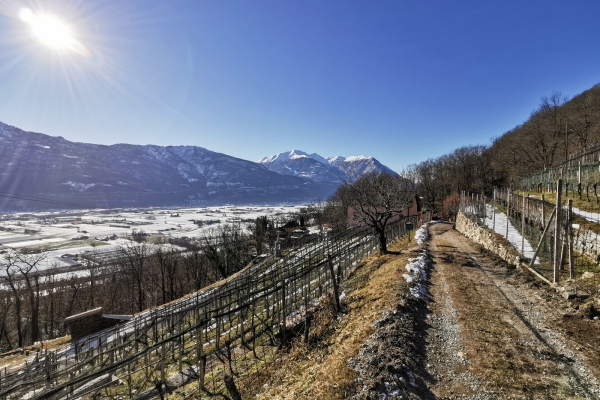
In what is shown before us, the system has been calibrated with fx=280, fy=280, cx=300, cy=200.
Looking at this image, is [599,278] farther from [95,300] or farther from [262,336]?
[95,300]

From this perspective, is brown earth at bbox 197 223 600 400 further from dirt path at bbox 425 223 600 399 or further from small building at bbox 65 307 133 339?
small building at bbox 65 307 133 339

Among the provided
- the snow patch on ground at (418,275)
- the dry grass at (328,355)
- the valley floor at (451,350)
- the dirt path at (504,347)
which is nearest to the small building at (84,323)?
the dry grass at (328,355)

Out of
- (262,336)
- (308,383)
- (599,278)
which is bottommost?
(262,336)

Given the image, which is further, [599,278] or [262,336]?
[262,336]

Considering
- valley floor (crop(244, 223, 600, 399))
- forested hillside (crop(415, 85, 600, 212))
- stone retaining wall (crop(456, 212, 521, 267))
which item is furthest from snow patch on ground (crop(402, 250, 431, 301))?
forested hillside (crop(415, 85, 600, 212))

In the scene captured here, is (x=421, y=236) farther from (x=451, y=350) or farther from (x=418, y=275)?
(x=451, y=350)

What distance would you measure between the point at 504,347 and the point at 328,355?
169 inches

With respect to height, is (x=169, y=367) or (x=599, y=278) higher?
(x=599, y=278)

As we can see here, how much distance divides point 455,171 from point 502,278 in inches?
2932

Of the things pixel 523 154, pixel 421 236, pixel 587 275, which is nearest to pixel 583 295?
pixel 587 275

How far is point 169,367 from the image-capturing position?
12992 mm

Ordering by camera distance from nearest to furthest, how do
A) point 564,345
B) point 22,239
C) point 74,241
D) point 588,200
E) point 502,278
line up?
point 564,345 < point 502,278 < point 588,200 < point 22,239 < point 74,241

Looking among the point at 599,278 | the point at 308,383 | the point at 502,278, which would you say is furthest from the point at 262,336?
the point at 599,278

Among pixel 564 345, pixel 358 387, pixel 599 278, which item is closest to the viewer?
pixel 358 387
